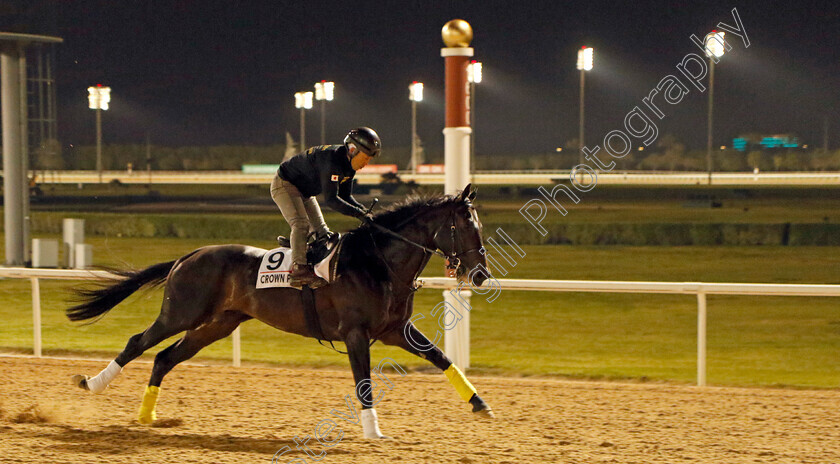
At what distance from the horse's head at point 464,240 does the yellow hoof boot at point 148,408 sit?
1.78 metres

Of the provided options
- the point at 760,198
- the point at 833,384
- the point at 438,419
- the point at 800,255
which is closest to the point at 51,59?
the point at 438,419

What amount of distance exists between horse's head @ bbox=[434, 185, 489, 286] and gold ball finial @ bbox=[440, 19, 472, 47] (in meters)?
2.19

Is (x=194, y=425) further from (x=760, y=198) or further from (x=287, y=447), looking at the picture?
(x=760, y=198)

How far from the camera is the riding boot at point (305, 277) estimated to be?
4.47m

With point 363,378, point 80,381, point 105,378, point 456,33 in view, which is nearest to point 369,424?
point 363,378

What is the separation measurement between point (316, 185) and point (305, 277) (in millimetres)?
492

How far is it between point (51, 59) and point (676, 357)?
34.4 feet

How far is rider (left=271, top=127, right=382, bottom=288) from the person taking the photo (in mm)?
4305

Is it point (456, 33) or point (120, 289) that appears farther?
point (456, 33)

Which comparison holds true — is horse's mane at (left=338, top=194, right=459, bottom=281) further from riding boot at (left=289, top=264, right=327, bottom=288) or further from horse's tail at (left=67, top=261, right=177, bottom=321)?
horse's tail at (left=67, top=261, right=177, bottom=321)

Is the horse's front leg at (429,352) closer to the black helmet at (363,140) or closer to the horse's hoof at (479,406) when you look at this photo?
the horse's hoof at (479,406)

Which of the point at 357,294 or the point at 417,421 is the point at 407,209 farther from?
the point at 417,421

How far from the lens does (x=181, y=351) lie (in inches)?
192

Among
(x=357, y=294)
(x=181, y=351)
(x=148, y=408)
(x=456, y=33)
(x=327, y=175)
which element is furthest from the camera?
(x=456, y=33)
